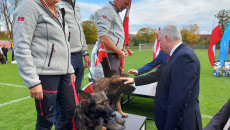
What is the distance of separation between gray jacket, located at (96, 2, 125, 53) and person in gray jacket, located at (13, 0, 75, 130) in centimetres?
89

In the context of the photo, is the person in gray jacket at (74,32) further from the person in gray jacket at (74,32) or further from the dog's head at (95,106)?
the dog's head at (95,106)

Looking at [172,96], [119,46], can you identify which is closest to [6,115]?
[119,46]

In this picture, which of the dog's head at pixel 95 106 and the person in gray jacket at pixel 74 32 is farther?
the person in gray jacket at pixel 74 32

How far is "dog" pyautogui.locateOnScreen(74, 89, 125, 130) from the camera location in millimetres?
1892

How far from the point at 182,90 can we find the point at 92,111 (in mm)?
1118

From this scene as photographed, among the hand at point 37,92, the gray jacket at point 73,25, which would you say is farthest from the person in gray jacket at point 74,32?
the hand at point 37,92

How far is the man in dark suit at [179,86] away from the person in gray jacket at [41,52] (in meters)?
1.32

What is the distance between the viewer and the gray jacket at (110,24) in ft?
8.93

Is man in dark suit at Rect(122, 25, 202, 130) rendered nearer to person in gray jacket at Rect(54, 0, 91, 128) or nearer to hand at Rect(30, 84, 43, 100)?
person in gray jacket at Rect(54, 0, 91, 128)

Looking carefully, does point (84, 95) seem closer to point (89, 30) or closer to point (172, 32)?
point (172, 32)

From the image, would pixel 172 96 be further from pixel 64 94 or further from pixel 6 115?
pixel 6 115

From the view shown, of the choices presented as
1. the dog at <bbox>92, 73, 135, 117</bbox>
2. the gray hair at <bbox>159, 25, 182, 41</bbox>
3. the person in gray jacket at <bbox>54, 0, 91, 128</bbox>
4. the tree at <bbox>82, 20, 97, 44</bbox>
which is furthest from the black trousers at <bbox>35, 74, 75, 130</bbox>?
the tree at <bbox>82, 20, 97, 44</bbox>

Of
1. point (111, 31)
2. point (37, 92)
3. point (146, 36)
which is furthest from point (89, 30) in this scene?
point (37, 92)

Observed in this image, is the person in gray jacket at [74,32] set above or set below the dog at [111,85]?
above
